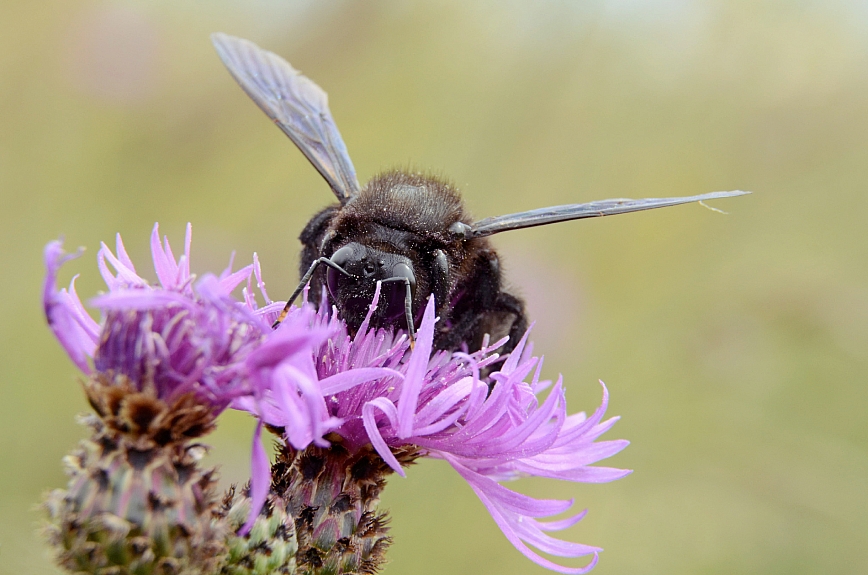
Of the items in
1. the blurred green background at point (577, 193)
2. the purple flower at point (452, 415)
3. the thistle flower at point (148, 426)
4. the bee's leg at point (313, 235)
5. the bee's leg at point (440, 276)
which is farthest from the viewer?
the blurred green background at point (577, 193)

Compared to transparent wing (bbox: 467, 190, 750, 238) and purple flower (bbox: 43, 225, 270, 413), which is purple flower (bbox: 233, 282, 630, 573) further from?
transparent wing (bbox: 467, 190, 750, 238)

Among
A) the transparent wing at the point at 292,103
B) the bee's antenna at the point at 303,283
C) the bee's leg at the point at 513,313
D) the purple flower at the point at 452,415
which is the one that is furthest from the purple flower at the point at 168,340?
the transparent wing at the point at 292,103

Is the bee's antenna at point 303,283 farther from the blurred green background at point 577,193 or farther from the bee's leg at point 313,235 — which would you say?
the blurred green background at point 577,193

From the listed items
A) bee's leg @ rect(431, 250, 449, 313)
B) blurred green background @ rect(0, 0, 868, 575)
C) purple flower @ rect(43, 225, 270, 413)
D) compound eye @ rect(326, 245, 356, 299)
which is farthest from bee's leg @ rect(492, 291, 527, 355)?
blurred green background @ rect(0, 0, 868, 575)

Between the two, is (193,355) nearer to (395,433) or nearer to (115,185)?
(395,433)

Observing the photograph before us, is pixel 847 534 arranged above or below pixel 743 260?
below

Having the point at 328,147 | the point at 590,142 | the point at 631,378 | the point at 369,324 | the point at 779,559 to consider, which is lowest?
the point at 369,324

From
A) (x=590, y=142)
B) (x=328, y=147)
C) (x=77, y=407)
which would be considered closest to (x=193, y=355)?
(x=328, y=147)
